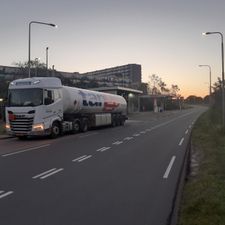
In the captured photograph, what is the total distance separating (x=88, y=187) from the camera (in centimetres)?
970

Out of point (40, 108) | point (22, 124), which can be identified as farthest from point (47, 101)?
point (22, 124)

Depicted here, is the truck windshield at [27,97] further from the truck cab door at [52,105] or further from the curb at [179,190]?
the curb at [179,190]

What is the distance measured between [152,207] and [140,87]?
141 m

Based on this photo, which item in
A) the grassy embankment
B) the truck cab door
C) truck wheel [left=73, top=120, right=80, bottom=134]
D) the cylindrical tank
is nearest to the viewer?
the grassy embankment

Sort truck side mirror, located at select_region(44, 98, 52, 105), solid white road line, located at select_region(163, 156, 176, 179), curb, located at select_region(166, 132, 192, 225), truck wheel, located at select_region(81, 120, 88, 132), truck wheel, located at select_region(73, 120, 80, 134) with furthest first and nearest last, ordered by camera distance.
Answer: truck wheel, located at select_region(81, 120, 88, 132) < truck wheel, located at select_region(73, 120, 80, 134) < truck side mirror, located at select_region(44, 98, 52, 105) < solid white road line, located at select_region(163, 156, 176, 179) < curb, located at select_region(166, 132, 192, 225)

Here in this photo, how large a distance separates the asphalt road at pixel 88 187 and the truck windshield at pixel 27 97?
7.43m

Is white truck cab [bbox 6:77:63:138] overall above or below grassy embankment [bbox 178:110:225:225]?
above

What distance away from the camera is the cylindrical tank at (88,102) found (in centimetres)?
2773

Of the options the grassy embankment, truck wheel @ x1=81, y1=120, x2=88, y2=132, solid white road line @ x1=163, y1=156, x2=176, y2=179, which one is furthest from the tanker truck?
the grassy embankment

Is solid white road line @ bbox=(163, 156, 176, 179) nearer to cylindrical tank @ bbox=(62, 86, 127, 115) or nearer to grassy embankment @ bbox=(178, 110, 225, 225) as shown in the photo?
grassy embankment @ bbox=(178, 110, 225, 225)

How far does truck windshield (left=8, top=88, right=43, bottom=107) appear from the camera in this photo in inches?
941

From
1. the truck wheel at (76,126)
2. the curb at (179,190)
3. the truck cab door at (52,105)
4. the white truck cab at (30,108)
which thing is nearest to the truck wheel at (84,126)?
the truck wheel at (76,126)

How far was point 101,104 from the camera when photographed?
35.6 m

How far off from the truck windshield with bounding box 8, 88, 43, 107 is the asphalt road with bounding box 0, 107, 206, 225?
7425 mm
